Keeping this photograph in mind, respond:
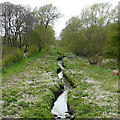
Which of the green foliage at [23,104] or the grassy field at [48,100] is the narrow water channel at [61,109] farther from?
the green foliage at [23,104]

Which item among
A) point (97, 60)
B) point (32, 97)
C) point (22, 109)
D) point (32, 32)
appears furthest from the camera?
point (32, 32)

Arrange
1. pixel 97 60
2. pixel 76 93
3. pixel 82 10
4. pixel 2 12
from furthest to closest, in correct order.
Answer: pixel 82 10 → pixel 2 12 → pixel 97 60 → pixel 76 93

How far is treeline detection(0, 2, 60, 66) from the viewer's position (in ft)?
85.7

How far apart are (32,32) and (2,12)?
10.2m

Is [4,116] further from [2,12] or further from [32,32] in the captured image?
[32,32]

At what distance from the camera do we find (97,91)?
41.0ft

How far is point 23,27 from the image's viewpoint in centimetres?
3509

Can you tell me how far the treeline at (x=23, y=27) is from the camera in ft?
85.7

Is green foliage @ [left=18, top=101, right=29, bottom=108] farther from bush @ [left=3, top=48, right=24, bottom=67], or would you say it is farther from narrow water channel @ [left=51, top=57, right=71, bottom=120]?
bush @ [left=3, top=48, right=24, bottom=67]

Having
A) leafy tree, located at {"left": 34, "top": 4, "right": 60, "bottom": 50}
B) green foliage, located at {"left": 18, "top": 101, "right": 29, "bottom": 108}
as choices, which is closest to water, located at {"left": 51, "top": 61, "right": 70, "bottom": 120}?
green foliage, located at {"left": 18, "top": 101, "right": 29, "bottom": 108}

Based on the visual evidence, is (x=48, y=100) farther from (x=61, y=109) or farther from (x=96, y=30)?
(x=96, y=30)

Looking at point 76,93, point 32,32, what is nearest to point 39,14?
point 32,32

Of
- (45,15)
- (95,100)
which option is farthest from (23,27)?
(95,100)

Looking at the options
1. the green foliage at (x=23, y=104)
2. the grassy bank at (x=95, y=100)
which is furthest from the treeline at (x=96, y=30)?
the green foliage at (x=23, y=104)
